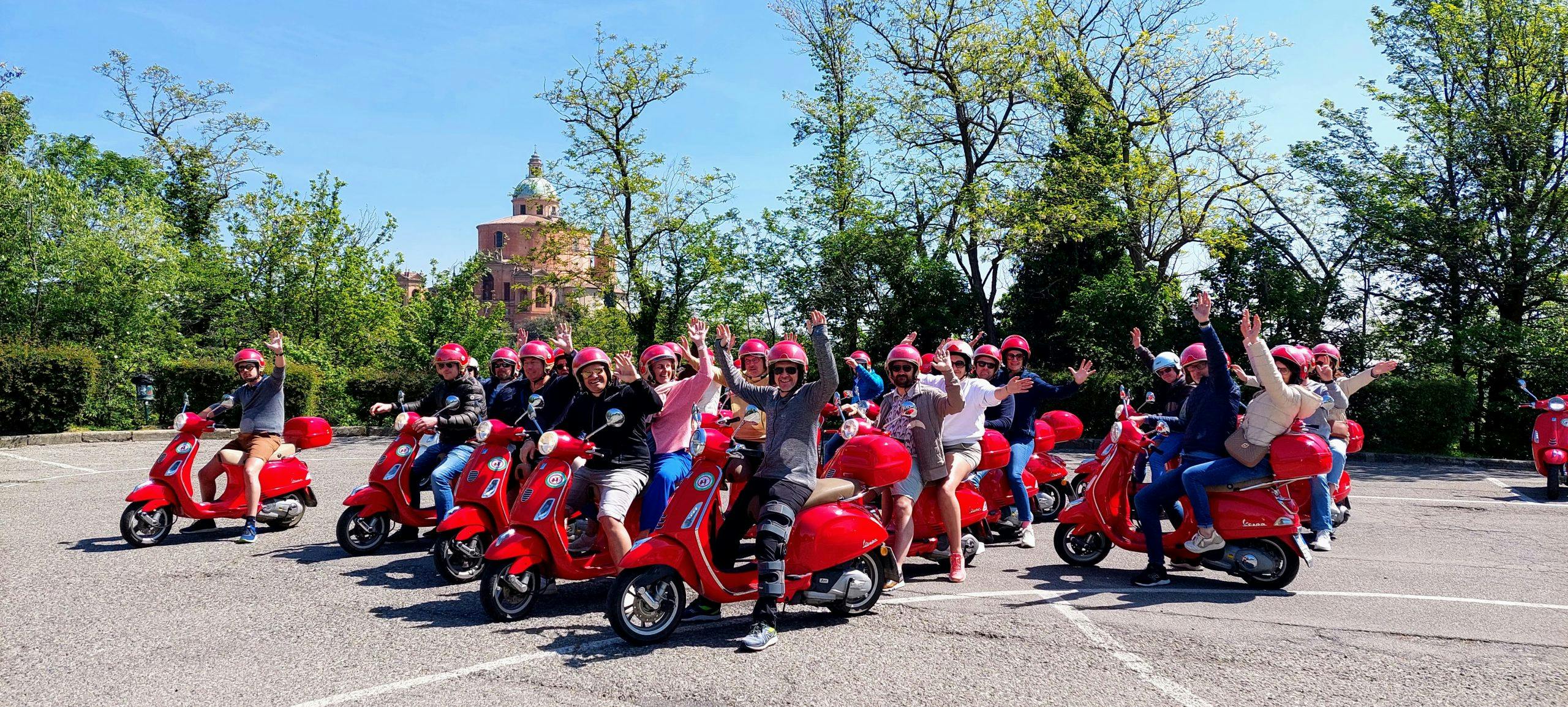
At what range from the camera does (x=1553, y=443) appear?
39.5 ft

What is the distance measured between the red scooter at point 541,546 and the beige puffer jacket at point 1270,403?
393 cm

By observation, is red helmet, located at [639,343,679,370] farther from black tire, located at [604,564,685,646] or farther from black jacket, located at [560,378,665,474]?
black tire, located at [604,564,685,646]

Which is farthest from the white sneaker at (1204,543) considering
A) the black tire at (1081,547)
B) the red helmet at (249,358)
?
the red helmet at (249,358)

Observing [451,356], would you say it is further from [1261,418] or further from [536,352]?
[1261,418]

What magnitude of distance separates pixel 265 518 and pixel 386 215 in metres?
23.3

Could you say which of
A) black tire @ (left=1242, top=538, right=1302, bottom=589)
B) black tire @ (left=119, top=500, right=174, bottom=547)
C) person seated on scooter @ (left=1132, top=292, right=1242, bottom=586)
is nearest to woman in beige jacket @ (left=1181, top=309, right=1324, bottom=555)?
person seated on scooter @ (left=1132, top=292, right=1242, bottom=586)

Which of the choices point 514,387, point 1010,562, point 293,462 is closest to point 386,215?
point 293,462

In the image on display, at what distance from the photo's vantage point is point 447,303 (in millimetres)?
28078

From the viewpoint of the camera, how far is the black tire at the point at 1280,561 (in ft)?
21.3

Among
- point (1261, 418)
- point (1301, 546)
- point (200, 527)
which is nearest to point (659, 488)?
point (1261, 418)

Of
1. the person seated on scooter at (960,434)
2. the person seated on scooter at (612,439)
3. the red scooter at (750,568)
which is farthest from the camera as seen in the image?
the person seated on scooter at (960,434)

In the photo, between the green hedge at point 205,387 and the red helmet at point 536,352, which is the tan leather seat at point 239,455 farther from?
the green hedge at point 205,387

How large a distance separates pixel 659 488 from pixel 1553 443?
38.1 ft

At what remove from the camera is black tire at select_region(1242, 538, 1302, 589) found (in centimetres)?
648
